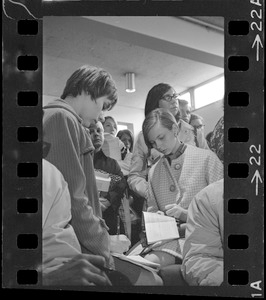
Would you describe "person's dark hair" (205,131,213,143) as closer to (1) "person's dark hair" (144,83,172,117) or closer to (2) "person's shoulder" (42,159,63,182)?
(1) "person's dark hair" (144,83,172,117)

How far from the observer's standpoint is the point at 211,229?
1.38 meters

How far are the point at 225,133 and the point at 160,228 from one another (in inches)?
13.6

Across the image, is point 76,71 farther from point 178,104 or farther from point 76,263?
point 76,263

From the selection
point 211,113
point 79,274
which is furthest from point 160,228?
point 211,113

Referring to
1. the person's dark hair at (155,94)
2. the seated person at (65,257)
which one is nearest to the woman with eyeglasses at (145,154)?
the person's dark hair at (155,94)

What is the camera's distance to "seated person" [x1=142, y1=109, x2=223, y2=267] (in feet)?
4.62

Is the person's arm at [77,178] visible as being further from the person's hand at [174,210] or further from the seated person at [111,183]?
the person's hand at [174,210]

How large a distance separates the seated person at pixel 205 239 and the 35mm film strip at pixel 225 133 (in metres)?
0.02

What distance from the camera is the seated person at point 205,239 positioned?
1369mm

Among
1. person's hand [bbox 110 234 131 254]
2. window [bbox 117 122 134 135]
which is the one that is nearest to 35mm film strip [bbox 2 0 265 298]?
person's hand [bbox 110 234 131 254]

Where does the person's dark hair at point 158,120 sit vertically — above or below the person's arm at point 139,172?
above

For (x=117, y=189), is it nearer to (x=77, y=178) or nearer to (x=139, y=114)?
(x=77, y=178)

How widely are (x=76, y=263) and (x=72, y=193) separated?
0.21 m

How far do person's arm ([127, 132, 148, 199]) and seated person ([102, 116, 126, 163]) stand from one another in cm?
5
